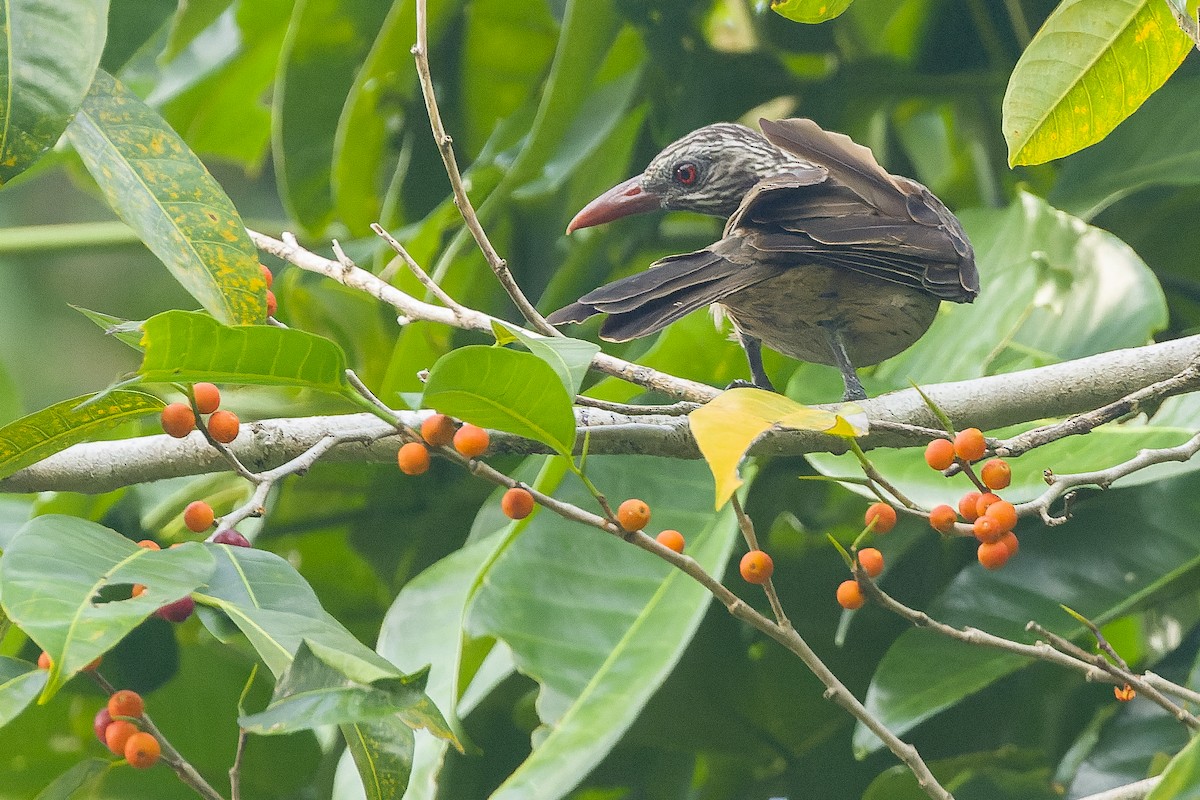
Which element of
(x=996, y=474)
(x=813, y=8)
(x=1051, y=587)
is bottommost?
(x=1051, y=587)

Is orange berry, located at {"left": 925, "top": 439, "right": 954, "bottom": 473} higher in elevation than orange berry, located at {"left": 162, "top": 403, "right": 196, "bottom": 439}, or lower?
lower

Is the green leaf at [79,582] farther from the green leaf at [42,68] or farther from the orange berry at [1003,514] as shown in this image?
the orange berry at [1003,514]

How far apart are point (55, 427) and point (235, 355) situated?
186 millimetres

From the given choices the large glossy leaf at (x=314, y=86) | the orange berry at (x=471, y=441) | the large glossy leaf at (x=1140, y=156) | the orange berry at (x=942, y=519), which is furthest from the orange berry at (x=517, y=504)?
the large glossy leaf at (x=314, y=86)

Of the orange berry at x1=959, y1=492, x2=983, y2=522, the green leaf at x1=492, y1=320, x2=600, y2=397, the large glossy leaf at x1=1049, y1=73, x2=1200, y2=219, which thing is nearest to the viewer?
the green leaf at x1=492, y1=320, x2=600, y2=397

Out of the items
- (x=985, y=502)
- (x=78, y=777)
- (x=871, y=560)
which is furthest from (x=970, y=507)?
(x=78, y=777)

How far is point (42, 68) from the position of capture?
1.10 meters

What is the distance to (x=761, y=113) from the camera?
7.86 feet

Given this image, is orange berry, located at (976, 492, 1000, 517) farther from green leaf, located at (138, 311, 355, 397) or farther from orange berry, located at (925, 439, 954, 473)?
green leaf, located at (138, 311, 355, 397)

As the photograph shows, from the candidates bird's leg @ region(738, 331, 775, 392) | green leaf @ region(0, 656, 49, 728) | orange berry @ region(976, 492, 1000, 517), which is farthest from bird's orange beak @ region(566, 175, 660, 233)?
green leaf @ region(0, 656, 49, 728)

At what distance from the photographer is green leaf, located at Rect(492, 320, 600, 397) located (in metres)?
1.02

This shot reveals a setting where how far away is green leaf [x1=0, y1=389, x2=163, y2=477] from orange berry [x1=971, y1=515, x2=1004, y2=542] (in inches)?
30.3

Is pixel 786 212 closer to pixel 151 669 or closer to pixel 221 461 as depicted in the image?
pixel 221 461

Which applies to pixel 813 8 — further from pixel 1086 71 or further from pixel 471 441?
pixel 471 441
